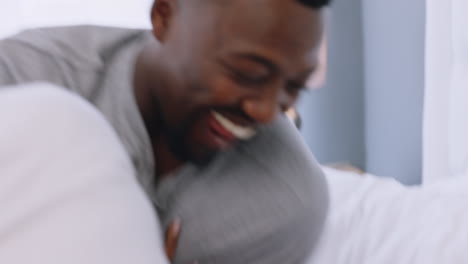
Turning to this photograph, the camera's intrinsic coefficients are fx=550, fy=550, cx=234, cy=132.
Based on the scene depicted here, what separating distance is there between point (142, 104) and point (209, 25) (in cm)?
14

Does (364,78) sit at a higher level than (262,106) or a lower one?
lower

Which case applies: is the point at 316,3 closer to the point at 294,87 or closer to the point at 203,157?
the point at 294,87

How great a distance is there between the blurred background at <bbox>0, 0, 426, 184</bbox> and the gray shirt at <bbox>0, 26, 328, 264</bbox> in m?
0.65

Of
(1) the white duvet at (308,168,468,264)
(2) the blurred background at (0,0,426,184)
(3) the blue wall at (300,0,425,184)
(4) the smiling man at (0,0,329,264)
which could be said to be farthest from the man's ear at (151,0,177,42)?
(3) the blue wall at (300,0,425,184)

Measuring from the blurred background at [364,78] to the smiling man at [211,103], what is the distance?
65cm

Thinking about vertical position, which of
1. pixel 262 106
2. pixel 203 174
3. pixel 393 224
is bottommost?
pixel 393 224

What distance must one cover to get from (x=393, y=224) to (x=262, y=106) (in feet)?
1.49

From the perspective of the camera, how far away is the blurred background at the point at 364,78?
135 cm

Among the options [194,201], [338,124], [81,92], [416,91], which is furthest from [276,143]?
[338,124]

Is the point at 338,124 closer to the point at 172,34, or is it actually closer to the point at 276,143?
the point at 276,143

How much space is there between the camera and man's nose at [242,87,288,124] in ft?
1.92

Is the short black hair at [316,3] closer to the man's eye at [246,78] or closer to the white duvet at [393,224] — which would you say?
the man's eye at [246,78]

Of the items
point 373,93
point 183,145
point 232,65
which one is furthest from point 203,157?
point 373,93

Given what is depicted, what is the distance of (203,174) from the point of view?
687mm
